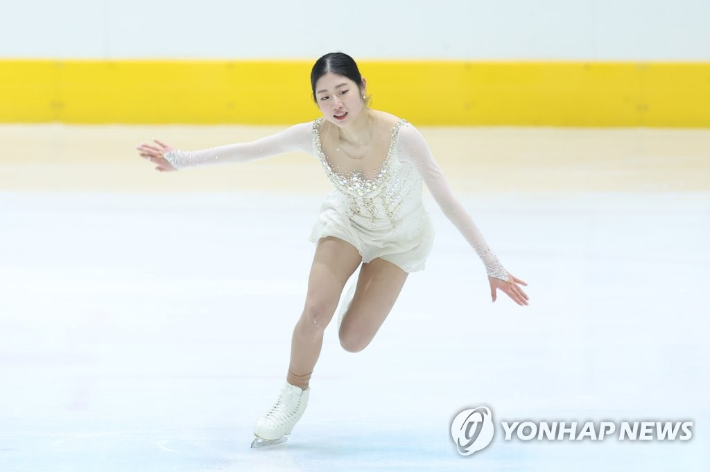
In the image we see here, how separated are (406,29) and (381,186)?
6540mm

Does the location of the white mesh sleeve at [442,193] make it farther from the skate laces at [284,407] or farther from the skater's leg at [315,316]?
the skate laces at [284,407]

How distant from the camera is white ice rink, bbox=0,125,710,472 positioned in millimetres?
2488

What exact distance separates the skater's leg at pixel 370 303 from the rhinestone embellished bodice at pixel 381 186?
0.42ft

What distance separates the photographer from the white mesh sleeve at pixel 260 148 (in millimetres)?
2758

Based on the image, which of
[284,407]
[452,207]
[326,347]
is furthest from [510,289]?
[326,347]

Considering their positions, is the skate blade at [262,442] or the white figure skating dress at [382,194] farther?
the white figure skating dress at [382,194]

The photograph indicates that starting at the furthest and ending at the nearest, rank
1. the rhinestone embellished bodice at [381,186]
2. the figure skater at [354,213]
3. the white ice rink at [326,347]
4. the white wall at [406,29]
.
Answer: the white wall at [406,29] < the rhinestone embellished bodice at [381,186] < the figure skater at [354,213] < the white ice rink at [326,347]

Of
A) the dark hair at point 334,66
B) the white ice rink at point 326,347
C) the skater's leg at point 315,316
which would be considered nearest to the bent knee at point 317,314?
the skater's leg at point 315,316

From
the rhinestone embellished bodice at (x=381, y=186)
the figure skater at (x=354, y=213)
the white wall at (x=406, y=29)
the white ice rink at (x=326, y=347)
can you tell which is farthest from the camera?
the white wall at (x=406, y=29)

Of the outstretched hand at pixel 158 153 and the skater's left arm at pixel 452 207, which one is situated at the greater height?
the outstretched hand at pixel 158 153

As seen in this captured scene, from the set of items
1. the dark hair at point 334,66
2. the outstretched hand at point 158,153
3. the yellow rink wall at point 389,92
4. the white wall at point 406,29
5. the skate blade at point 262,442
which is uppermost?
the white wall at point 406,29

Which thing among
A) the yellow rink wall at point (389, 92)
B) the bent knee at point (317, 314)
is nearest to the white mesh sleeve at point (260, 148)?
the bent knee at point (317, 314)

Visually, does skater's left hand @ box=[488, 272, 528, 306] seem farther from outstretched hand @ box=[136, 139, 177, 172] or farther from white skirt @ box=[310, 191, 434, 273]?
outstretched hand @ box=[136, 139, 177, 172]

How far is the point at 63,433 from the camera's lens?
8.39 ft
